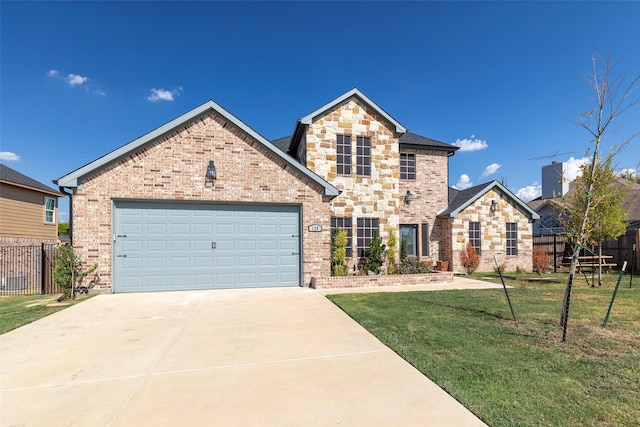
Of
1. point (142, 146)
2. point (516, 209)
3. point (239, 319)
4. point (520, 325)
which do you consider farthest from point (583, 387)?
→ point (516, 209)

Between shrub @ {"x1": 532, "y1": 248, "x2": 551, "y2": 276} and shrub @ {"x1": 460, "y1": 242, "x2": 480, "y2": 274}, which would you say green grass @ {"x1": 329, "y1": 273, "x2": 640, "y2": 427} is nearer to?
shrub @ {"x1": 460, "y1": 242, "x2": 480, "y2": 274}

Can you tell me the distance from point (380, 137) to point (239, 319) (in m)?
10.2

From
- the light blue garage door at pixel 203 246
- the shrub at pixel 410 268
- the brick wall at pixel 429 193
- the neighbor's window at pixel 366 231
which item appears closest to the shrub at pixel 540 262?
the brick wall at pixel 429 193

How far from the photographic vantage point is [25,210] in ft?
54.0

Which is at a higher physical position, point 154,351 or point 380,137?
point 380,137

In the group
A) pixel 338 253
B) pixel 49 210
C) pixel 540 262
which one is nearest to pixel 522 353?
pixel 338 253

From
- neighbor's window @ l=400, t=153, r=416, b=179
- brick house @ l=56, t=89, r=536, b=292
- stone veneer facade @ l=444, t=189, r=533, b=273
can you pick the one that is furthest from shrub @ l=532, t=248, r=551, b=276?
brick house @ l=56, t=89, r=536, b=292

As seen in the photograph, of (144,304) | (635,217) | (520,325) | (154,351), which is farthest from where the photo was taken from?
(635,217)

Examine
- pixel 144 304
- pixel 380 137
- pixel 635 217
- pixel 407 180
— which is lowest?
pixel 144 304

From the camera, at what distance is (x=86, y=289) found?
8859mm

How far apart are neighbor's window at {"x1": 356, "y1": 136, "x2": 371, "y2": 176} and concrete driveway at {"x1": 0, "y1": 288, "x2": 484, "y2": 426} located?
26.8 ft

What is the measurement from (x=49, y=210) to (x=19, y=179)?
9.84 ft

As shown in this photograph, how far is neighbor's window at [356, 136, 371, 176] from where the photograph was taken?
1337 cm

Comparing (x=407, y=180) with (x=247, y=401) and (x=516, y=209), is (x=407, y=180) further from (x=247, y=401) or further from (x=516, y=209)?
(x=247, y=401)
